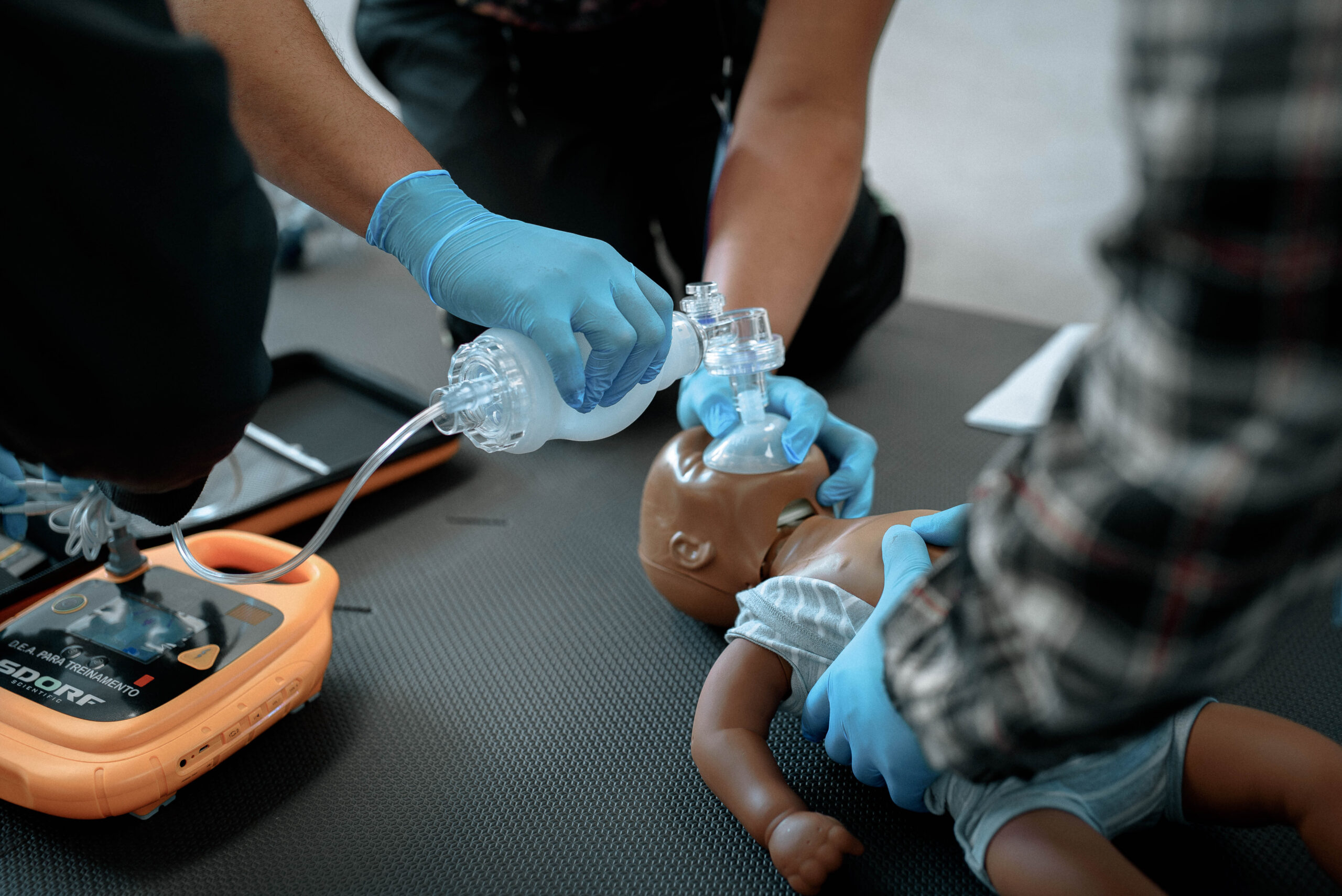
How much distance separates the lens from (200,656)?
2.85ft

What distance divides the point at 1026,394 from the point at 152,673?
125 cm

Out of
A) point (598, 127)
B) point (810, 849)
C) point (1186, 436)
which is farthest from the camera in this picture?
point (598, 127)

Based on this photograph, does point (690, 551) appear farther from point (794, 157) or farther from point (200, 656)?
point (794, 157)

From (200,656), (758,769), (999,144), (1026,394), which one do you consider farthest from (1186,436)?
(999,144)

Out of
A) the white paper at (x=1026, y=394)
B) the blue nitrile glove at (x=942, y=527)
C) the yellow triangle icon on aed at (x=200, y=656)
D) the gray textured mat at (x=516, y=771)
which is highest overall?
the blue nitrile glove at (x=942, y=527)

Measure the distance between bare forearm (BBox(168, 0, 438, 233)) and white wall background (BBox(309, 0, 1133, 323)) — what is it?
1203mm

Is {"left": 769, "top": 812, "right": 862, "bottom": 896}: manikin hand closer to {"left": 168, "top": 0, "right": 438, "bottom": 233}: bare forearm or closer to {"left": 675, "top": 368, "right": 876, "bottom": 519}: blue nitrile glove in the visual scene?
{"left": 675, "top": 368, "right": 876, "bottom": 519}: blue nitrile glove

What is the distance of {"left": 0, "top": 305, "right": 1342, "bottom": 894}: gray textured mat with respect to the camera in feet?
2.40

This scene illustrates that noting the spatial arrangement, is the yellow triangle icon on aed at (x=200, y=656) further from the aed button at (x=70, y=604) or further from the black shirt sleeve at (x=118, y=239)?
the black shirt sleeve at (x=118, y=239)

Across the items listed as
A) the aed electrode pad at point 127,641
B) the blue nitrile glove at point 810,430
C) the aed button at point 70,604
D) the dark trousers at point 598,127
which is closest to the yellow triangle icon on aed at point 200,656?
the aed electrode pad at point 127,641

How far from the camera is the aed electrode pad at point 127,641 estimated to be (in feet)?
2.71

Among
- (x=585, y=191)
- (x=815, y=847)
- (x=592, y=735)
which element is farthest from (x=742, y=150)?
(x=815, y=847)

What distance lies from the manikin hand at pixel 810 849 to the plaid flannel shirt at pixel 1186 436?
0.66 feet

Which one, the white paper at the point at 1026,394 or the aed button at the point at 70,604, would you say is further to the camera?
the white paper at the point at 1026,394
